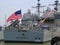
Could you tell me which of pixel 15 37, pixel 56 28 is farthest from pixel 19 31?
pixel 56 28

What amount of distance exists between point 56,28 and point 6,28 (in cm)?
520

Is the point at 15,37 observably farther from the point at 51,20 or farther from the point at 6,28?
the point at 51,20

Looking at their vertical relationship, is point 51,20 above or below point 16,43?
above

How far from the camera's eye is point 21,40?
55.1ft

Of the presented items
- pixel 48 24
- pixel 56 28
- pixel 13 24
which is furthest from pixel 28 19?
pixel 13 24

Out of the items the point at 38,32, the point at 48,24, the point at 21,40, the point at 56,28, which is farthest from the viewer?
the point at 48,24

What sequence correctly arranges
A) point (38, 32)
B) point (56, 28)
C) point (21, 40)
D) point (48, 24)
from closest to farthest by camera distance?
1. point (21, 40)
2. point (38, 32)
3. point (56, 28)
4. point (48, 24)

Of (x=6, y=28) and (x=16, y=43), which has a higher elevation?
(x=6, y=28)

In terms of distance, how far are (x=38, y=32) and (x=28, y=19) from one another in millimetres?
5021

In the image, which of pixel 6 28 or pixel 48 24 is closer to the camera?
pixel 6 28

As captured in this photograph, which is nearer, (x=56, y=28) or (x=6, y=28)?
(x=6, y=28)

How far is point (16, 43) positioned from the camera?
56.2 ft

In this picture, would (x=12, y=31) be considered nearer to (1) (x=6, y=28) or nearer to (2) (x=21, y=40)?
(1) (x=6, y=28)

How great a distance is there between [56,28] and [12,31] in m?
4.69
